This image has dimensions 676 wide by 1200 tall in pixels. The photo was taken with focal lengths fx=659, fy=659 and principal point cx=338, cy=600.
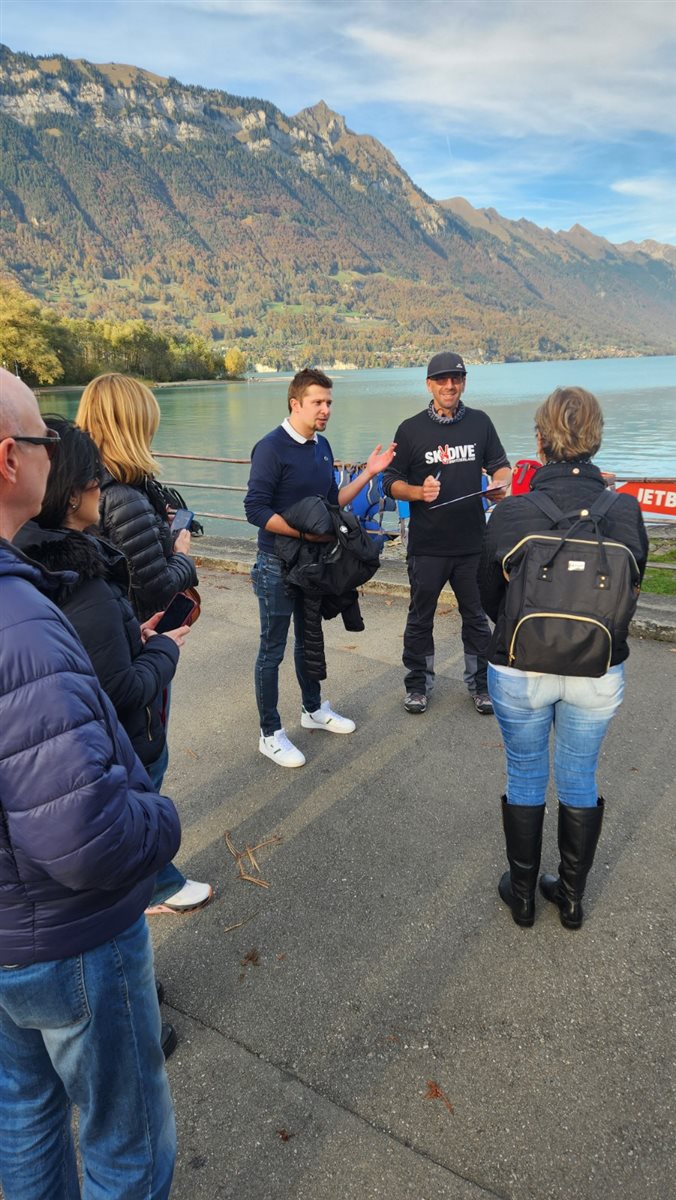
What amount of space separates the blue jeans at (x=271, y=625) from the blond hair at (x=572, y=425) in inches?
64.7

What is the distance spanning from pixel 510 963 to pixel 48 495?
210 cm

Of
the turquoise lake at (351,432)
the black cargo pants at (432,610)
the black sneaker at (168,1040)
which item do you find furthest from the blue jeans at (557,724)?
the turquoise lake at (351,432)

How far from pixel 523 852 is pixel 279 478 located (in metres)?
2.08

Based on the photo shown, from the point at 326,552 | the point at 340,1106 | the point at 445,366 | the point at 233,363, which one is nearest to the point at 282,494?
the point at 326,552

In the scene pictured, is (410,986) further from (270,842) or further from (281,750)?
(281,750)

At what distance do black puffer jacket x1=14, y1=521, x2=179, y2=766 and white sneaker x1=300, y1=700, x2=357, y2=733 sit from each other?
7.15 ft

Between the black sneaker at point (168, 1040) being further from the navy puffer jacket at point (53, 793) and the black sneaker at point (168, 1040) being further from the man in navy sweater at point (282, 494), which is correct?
the man in navy sweater at point (282, 494)

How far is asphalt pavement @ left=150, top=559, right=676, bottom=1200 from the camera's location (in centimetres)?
168

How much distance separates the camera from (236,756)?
12.2 ft

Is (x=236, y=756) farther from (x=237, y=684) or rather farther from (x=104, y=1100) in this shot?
(x=104, y=1100)

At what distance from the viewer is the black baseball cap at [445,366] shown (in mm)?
3773

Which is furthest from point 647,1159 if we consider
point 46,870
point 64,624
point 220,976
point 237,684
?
point 237,684

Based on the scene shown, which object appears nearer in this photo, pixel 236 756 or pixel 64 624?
pixel 64 624

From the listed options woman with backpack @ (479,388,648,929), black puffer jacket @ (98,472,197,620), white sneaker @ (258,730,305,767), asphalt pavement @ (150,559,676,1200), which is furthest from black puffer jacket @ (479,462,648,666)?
white sneaker @ (258,730,305,767)
